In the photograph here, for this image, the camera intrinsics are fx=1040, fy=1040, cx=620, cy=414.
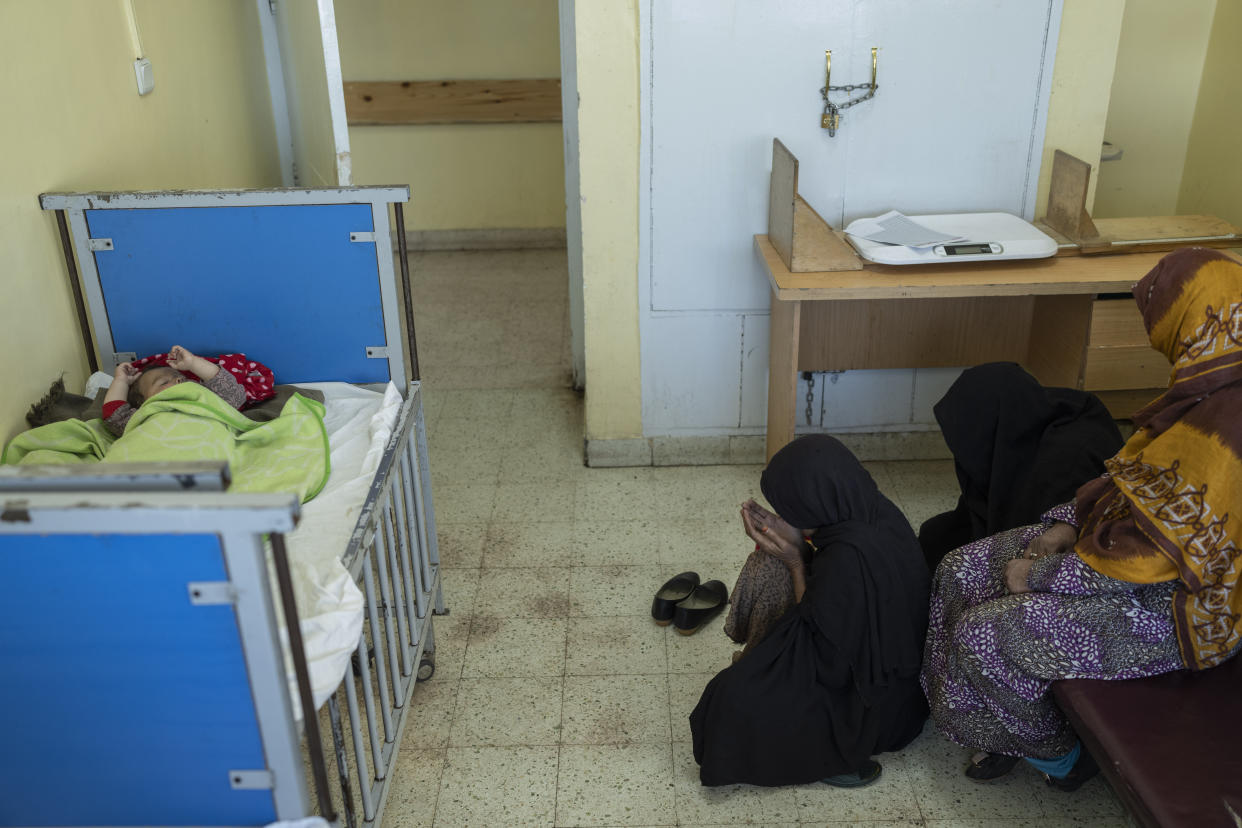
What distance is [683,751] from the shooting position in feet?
7.51

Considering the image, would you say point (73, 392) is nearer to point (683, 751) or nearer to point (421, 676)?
point (421, 676)

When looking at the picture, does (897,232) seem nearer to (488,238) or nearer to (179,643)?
(179,643)

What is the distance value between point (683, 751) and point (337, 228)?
1.37 m

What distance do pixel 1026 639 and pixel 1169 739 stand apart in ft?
0.91

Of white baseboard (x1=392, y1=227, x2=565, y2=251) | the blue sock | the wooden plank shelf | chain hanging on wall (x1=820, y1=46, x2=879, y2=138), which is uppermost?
chain hanging on wall (x1=820, y1=46, x2=879, y2=138)

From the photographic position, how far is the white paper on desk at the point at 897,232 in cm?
291

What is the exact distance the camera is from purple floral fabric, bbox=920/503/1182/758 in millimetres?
1854

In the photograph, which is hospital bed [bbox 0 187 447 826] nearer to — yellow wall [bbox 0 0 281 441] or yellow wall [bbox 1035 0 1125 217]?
yellow wall [bbox 0 0 281 441]

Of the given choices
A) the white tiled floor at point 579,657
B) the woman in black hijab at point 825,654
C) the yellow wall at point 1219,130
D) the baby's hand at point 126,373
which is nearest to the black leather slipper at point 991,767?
the white tiled floor at point 579,657

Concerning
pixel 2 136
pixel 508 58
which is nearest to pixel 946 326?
pixel 2 136

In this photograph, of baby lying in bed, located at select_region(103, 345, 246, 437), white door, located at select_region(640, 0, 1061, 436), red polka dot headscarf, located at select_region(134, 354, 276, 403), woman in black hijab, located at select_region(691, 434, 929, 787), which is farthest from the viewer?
white door, located at select_region(640, 0, 1061, 436)

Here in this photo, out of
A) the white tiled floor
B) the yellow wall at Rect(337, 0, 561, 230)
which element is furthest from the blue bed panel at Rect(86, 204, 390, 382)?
the yellow wall at Rect(337, 0, 561, 230)

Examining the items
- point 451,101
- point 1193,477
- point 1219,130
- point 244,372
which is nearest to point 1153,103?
point 1219,130

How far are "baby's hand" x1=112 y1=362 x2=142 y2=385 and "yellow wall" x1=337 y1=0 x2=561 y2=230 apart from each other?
11.8 ft
